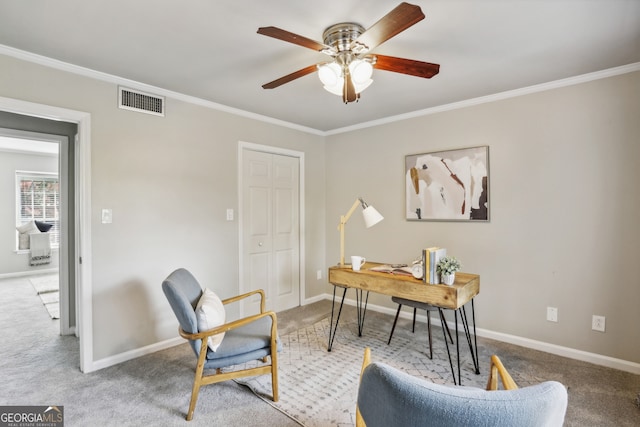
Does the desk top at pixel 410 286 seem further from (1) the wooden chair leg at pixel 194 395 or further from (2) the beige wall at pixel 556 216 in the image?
(1) the wooden chair leg at pixel 194 395

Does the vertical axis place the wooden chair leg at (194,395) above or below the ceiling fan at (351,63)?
below

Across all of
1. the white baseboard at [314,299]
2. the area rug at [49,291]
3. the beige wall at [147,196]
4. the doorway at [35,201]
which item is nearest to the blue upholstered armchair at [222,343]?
the beige wall at [147,196]

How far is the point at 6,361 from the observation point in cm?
265

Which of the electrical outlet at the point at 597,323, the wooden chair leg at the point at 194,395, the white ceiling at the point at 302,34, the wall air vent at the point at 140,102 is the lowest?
the wooden chair leg at the point at 194,395

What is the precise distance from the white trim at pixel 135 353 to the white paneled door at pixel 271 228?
849 mm

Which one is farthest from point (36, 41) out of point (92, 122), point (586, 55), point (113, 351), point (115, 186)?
point (586, 55)

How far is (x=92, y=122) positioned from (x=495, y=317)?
388cm

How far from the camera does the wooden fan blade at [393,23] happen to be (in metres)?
1.31

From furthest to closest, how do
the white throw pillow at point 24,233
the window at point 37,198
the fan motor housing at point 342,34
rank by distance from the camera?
the window at point 37,198
the white throw pillow at point 24,233
the fan motor housing at point 342,34

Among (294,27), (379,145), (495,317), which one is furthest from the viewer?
(379,145)

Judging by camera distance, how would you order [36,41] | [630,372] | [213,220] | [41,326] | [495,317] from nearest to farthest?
[36,41] < [630,372] < [495,317] < [213,220] < [41,326]

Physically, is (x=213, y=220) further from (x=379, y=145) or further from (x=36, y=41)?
A: (x=379, y=145)

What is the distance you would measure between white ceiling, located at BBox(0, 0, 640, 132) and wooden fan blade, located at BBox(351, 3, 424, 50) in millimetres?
219

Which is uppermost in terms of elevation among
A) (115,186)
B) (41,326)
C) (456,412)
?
(115,186)
